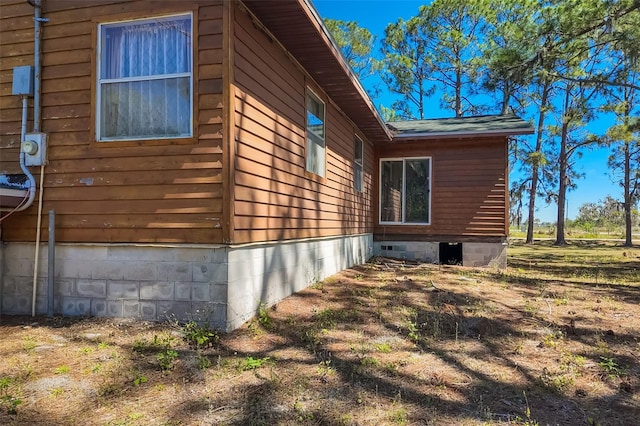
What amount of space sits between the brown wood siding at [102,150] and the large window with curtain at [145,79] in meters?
0.10

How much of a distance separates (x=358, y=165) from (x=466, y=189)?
109 inches

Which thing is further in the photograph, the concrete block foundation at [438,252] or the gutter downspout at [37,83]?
the concrete block foundation at [438,252]

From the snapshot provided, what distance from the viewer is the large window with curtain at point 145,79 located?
4.00 m

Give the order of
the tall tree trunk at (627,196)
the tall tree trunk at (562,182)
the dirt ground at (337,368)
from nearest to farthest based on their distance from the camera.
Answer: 1. the dirt ground at (337,368)
2. the tall tree trunk at (627,196)
3. the tall tree trunk at (562,182)

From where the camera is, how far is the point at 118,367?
3.06 meters

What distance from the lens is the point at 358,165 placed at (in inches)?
369

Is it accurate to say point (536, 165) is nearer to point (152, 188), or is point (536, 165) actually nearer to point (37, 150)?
point (152, 188)

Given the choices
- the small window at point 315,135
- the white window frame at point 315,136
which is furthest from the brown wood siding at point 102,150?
the small window at point 315,135

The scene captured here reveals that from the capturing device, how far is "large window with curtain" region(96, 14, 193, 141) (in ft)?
13.1

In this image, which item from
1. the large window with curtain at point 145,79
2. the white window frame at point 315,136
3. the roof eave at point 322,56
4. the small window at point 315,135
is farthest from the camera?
the small window at point 315,135

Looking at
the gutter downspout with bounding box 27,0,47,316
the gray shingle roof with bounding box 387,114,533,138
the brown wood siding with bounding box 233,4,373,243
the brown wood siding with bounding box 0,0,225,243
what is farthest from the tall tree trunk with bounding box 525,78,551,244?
the gutter downspout with bounding box 27,0,47,316

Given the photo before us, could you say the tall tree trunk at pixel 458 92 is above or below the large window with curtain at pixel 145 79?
above

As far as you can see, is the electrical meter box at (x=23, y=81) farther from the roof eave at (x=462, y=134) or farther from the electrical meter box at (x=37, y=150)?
the roof eave at (x=462, y=134)

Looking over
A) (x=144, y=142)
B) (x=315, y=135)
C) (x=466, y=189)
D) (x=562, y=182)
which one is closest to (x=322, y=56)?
(x=315, y=135)
